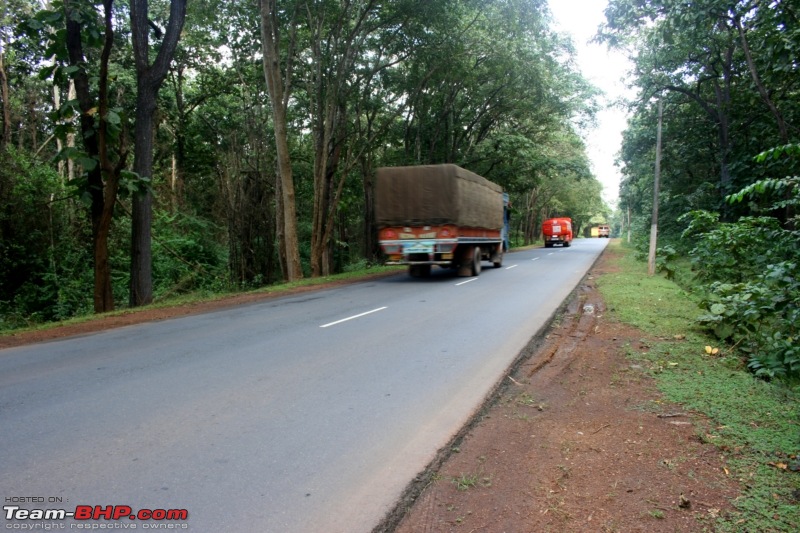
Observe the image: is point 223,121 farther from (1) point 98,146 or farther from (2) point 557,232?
(2) point 557,232

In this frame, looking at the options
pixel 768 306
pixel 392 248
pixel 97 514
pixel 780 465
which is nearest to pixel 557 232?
pixel 392 248

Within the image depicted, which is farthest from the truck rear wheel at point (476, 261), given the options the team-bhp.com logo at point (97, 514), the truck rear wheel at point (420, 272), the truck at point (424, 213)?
the team-bhp.com logo at point (97, 514)

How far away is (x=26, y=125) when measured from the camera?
21.8 meters

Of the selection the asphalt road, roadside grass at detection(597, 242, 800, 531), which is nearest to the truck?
the asphalt road

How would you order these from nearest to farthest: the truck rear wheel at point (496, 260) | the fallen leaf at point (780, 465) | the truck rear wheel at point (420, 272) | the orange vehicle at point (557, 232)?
the fallen leaf at point (780, 465) → the truck rear wheel at point (420, 272) → the truck rear wheel at point (496, 260) → the orange vehicle at point (557, 232)

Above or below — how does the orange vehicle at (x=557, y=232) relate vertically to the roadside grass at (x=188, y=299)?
above

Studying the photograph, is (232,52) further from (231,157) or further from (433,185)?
(433,185)

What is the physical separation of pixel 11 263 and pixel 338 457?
1702 centimetres

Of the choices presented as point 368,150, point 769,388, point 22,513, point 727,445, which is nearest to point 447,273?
point 368,150

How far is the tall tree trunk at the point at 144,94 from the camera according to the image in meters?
12.3

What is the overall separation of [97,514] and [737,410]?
202 inches

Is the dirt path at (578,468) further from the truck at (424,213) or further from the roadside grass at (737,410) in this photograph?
the truck at (424,213)

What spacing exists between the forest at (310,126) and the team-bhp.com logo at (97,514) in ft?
20.9

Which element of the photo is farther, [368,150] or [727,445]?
[368,150]
